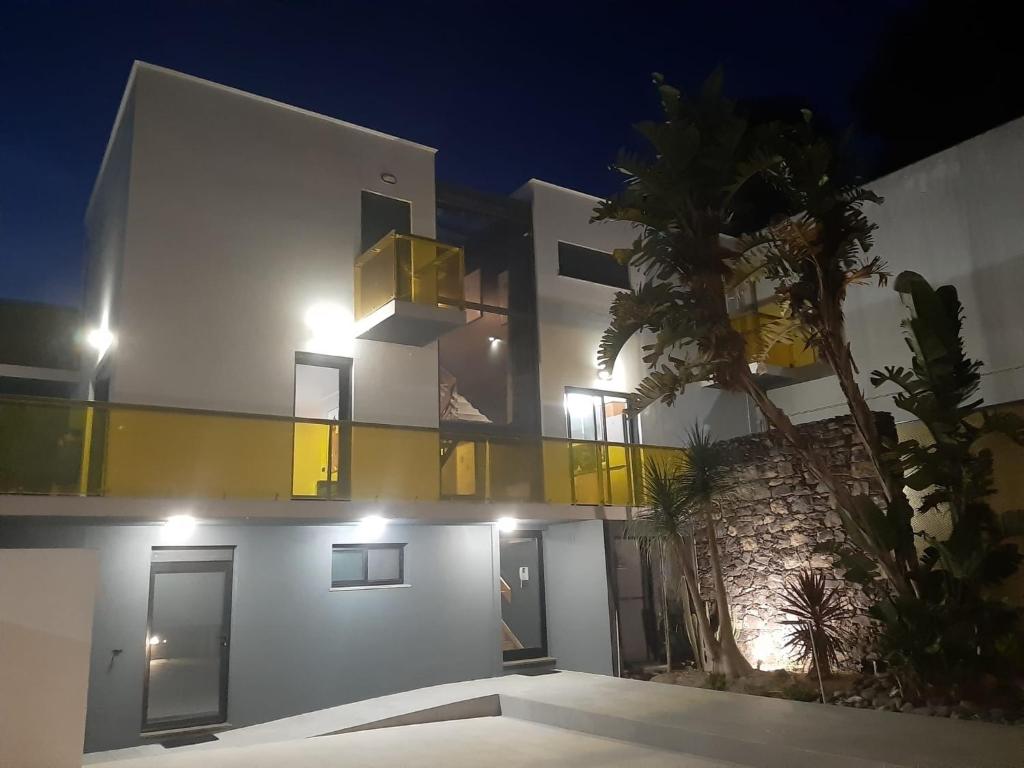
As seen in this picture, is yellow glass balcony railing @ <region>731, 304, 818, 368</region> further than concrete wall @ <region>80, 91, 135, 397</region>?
Yes

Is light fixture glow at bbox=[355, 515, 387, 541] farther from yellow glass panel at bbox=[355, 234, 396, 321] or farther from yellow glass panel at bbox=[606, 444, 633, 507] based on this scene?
yellow glass panel at bbox=[606, 444, 633, 507]

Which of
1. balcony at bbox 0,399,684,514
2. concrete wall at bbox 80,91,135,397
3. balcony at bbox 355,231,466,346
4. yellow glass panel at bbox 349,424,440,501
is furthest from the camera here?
balcony at bbox 355,231,466,346

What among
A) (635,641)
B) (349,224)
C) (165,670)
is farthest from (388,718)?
(349,224)

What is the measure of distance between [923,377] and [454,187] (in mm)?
8400

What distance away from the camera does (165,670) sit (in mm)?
9508

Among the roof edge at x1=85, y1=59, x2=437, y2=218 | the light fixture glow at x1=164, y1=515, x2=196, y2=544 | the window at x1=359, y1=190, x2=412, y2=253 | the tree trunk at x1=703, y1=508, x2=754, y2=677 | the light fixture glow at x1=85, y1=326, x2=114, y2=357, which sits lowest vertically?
the tree trunk at x1=703, y1=508, x2=754, y2=677

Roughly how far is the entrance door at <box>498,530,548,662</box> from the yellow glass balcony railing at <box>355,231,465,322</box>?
437cm

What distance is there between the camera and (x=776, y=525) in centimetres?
1092

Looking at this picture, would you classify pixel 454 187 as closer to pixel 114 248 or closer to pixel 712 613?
pixel 114 248

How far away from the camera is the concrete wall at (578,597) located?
11.9 m

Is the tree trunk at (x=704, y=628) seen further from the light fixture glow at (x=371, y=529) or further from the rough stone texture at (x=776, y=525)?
the light fixture glow at (x=371, y=529)

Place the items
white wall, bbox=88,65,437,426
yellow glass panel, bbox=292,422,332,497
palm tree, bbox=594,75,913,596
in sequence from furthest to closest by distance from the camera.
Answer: white wall, bbox=88,65,437,426 < yellow glass panel, bbox=292,422,332,497 < palm tree, bbox=594,75,913,596

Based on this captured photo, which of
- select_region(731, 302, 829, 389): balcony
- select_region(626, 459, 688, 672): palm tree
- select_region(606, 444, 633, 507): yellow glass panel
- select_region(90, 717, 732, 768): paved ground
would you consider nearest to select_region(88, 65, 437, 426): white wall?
select_region(606, 444, 633, 507): yellow glass panel

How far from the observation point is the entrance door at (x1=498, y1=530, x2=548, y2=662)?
42.5 feet
